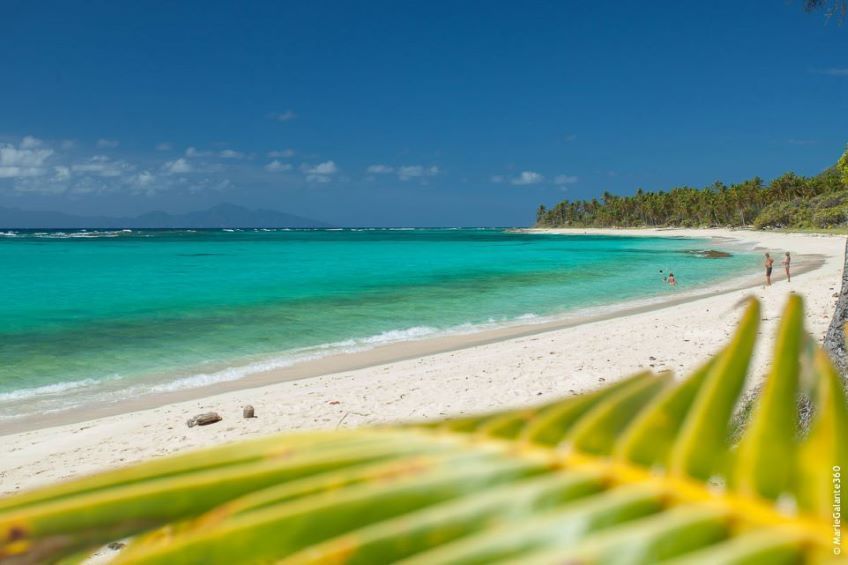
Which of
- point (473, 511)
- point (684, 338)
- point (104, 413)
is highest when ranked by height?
point (473, 511)

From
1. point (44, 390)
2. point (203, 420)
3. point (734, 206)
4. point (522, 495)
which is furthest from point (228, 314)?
point (734, 206)

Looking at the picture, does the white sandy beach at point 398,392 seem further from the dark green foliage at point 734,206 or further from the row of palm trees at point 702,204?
the row of palm trees at point 702,204

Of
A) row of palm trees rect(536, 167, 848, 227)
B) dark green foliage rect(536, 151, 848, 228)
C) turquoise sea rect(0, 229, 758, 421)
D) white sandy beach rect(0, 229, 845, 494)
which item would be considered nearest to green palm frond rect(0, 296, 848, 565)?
white sandy beach rect(0, 229, 845, 494)

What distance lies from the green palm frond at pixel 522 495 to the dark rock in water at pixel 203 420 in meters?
7.70

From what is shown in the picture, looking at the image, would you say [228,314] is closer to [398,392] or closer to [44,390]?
[44,390]

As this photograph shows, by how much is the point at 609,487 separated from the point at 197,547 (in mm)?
281

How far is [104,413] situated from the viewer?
841cm

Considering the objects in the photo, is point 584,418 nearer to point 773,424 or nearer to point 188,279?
point 773,424

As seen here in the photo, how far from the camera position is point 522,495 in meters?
0.38

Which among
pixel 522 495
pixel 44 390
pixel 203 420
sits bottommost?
pixel 44 390

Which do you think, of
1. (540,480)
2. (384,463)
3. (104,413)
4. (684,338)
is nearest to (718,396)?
(540,480)

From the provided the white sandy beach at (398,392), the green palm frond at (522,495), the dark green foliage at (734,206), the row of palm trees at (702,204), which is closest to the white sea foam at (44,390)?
the white sandy beach at (398,392)

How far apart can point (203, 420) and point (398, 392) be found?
288 cm

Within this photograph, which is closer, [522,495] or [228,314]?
[522,495]
